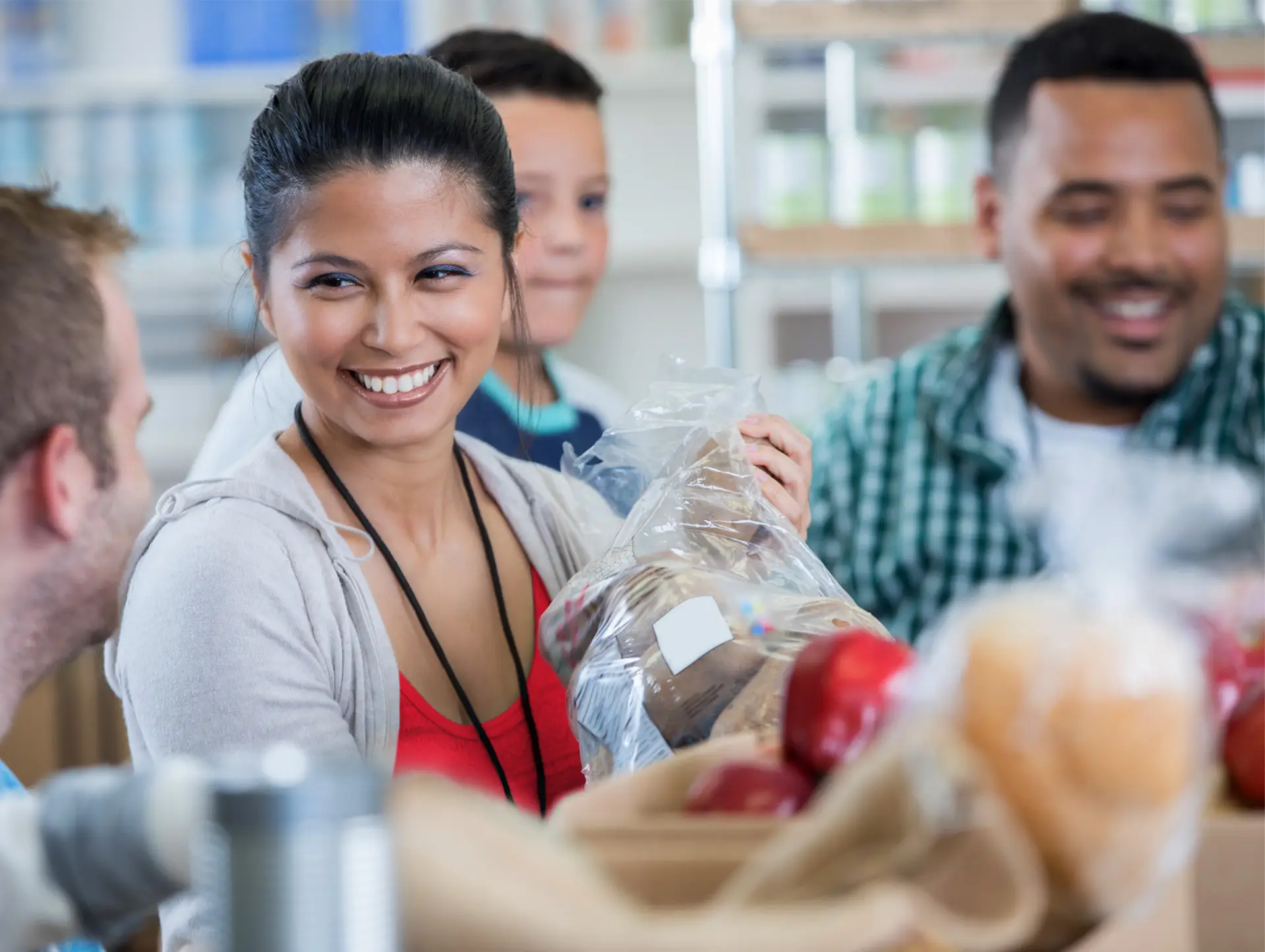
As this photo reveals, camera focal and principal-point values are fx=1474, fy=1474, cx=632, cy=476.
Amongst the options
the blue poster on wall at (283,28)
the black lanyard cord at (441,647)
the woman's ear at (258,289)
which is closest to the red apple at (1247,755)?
the black lanyard cord at (441,647)

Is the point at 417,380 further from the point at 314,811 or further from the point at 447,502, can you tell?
the point at 314,811

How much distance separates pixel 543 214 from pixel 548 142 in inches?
4.1

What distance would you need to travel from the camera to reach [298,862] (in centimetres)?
40

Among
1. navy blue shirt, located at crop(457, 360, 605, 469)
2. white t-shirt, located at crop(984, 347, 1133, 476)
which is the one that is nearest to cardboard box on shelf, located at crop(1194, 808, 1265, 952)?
navy blue shirt, located at crop(457, 360, 605, 469)

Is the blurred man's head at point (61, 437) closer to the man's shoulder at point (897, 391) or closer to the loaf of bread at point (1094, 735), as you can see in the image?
the loaf of bread at point (1094, 735)

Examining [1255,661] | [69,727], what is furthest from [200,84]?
[1255,661]

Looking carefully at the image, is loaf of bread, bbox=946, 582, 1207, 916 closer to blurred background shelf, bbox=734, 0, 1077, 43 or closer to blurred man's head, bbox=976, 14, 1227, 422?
blurred man's head, bbox=976, 14, 1227, 422

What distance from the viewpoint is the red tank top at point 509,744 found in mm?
1148

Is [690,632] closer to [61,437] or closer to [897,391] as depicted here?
[61,437]

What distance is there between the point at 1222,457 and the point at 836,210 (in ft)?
2.99

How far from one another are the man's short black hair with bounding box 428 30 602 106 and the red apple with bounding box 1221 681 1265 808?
54.2 inches

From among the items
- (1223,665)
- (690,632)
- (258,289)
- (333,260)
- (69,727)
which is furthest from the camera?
(69,727)

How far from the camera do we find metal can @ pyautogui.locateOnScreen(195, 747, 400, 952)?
1.32 ft

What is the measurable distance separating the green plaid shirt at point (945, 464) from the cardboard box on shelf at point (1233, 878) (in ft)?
4.62
